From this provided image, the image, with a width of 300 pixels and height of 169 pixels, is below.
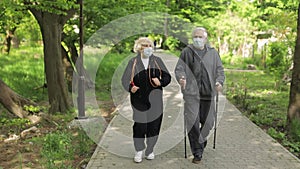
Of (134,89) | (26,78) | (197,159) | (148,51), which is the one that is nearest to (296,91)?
(197,159)

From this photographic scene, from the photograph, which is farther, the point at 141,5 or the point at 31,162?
the point at 141,5

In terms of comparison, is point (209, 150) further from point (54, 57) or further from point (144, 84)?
point (54, 57)

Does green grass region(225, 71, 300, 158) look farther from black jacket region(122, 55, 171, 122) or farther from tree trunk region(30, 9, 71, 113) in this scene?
tree trunk region(30, 9, 71, 113)

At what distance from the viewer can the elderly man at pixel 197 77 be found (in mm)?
5520

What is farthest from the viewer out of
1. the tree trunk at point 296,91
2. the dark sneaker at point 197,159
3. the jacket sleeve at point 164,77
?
the tree trunk at point 296,91

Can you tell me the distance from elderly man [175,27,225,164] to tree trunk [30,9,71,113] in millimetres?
4887

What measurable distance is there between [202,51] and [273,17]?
9395 mm

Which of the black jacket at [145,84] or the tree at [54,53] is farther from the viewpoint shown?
the tree at [54,53]

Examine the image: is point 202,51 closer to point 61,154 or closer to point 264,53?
point 61,154

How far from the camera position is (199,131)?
5.65 metres

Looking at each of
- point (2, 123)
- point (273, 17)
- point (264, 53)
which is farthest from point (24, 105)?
point (264, 53)

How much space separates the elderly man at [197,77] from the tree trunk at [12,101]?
4481 mm

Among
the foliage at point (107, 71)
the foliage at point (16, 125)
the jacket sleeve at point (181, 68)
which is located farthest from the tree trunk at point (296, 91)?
the foliage at point (107, 71)

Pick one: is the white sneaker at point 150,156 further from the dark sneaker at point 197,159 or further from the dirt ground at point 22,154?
the dirt ground at point 22,154
